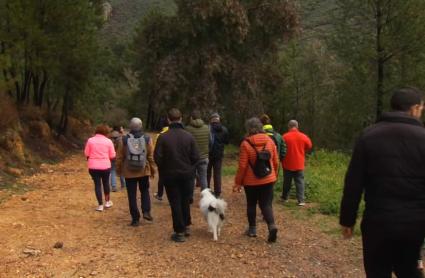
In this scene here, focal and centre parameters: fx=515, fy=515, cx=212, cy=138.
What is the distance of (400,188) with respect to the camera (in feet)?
12.8

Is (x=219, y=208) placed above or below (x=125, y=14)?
below

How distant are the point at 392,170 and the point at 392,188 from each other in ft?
0.45

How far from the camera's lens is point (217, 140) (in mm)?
11398

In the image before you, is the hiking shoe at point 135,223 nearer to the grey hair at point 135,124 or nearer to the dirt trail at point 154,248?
the dirt trail at point 154,248

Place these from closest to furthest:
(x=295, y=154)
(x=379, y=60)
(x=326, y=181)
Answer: (x=295, y=154) < (x=326, y=181) < (x=379, y=60)

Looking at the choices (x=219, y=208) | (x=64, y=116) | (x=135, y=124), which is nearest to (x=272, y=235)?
A: (x=219, y=208)

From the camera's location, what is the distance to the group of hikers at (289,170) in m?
3.89

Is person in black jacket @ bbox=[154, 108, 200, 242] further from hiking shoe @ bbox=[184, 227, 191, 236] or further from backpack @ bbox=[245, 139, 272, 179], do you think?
backpack @ bbox=[245, 139, 272, 179]

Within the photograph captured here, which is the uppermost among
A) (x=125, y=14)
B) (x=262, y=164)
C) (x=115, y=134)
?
(x=125, y=14)

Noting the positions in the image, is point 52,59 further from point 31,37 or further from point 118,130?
point 118,130

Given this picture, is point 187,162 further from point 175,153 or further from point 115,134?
point 115,134

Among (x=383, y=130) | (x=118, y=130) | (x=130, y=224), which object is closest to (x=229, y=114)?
(x=118, y=130)

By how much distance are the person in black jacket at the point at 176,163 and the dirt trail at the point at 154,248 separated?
505 millimetres

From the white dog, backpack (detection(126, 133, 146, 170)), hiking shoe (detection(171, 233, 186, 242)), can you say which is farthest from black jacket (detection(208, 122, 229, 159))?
hiking shoe (detection(171, 233, 186, 242))
